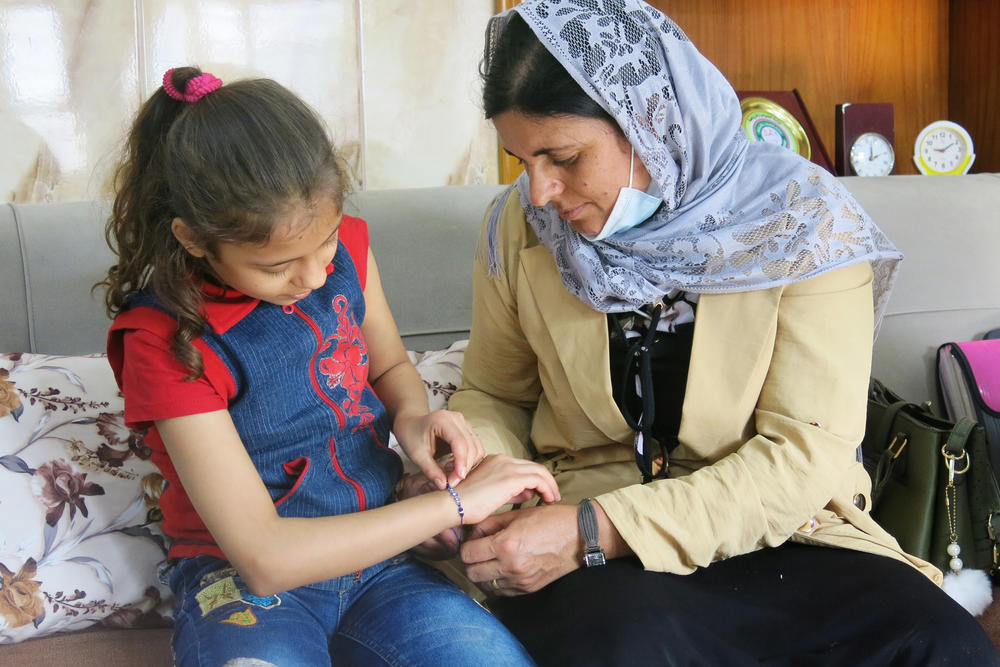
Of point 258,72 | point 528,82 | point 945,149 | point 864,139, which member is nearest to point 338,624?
point 528,82

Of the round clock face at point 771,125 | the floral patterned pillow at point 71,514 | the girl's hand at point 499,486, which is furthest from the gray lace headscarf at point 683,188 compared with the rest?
the round clock face at point 771,125

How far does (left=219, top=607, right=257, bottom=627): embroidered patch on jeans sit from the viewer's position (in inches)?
46.2

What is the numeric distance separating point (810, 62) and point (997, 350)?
1344mm

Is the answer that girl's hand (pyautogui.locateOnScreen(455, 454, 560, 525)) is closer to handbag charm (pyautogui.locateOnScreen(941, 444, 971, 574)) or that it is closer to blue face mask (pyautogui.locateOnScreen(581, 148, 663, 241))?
blue face mask (pyautogui.locateOnScreen(581, 148, 663, 241))

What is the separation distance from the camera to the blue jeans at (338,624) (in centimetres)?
115

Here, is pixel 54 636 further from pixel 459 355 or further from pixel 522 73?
pixel 522 73

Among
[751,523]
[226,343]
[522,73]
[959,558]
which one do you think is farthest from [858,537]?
[226,343]

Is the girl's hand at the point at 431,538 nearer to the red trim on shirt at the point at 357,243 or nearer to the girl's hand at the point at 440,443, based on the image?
the girl's hand at the point at 440,443

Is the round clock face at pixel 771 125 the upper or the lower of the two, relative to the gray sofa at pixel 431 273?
upper

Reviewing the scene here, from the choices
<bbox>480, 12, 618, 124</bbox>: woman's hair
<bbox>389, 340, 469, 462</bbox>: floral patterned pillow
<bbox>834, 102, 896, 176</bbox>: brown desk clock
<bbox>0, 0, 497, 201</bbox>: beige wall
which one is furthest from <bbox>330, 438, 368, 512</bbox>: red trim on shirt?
<bbox>834, 102, 896, 176</bbox>: brown desk clock

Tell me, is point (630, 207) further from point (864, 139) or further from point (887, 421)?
point (864, 139)

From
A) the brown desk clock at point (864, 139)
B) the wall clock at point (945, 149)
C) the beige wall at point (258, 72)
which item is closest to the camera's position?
the beige wall at point (258, 72)

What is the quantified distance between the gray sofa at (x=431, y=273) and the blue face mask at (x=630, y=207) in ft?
1.49

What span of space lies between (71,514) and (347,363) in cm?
56
